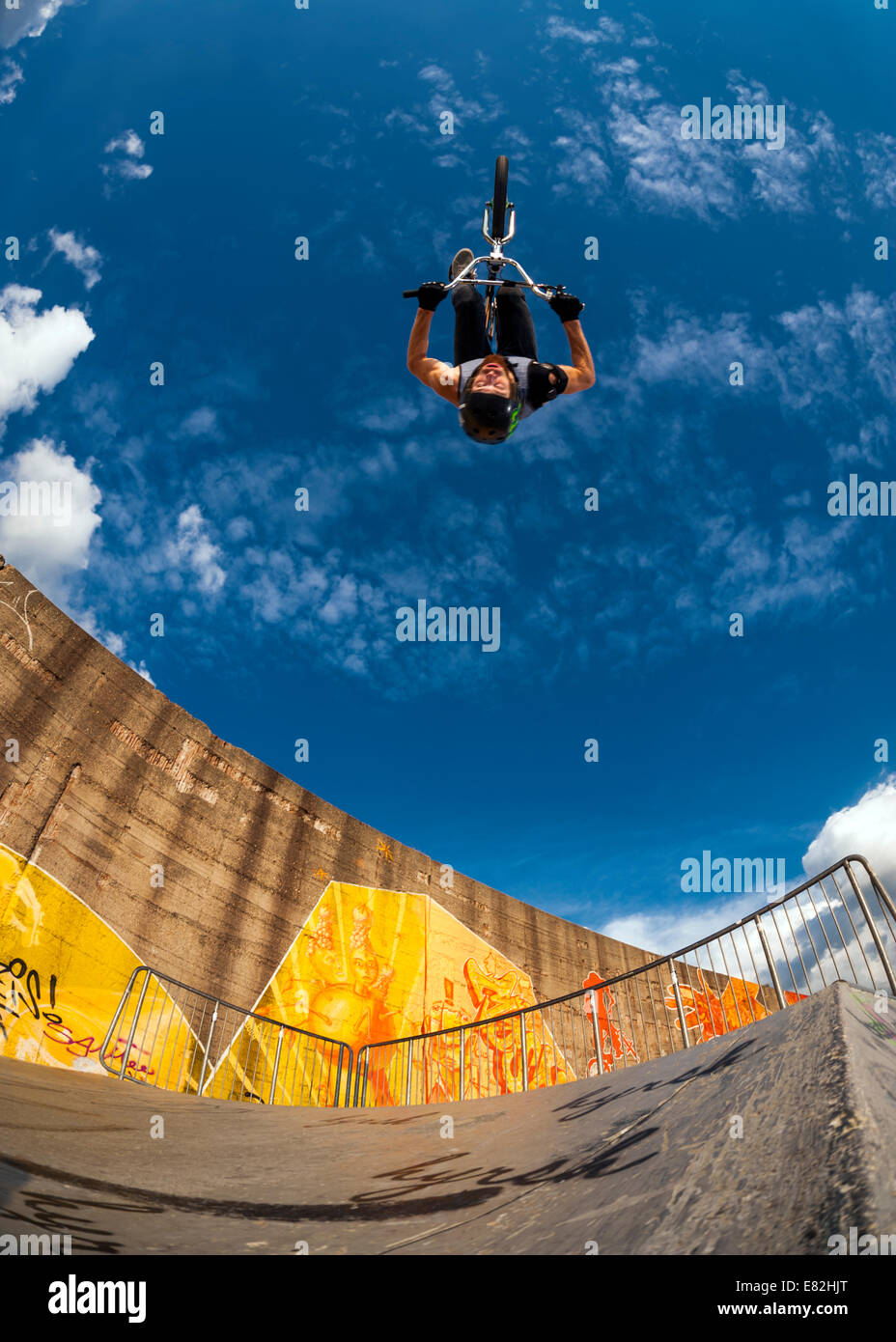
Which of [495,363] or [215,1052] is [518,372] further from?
[215,1052]

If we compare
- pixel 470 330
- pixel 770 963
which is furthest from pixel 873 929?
pixel 470 330

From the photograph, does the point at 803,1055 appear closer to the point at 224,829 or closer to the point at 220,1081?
the point at 220,1081

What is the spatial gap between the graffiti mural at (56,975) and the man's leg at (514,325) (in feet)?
28.4

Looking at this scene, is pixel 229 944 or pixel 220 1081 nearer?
pixel 220 1081

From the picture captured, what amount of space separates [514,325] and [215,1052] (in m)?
10.1

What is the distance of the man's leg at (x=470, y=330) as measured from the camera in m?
5.01

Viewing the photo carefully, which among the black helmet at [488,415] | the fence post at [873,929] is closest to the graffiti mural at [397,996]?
the fence post at [873,929]

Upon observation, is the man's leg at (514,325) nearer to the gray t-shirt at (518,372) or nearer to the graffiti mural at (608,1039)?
the gray t-shirt at (518,372)

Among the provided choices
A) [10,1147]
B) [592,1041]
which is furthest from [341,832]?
[10,1147]

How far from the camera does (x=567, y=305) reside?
15.4 ft

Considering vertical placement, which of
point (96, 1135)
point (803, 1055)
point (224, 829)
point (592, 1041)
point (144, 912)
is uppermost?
point (224, 829)

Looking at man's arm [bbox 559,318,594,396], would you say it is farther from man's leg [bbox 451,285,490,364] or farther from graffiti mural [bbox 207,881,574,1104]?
graffiti mural [bbox 207,881,574,1104]
